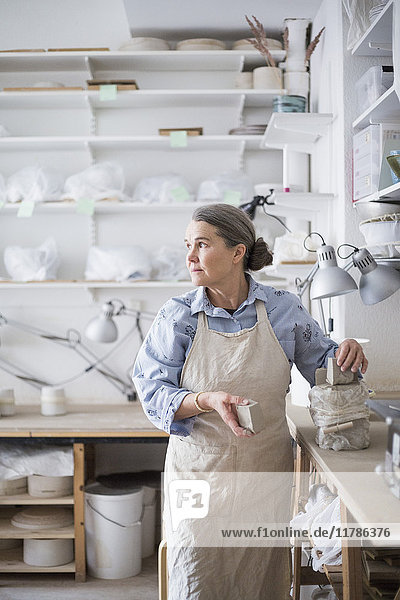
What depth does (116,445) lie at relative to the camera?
3.71 m

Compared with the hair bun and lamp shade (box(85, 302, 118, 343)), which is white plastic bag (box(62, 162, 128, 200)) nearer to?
lamp shade (box(85, 302, 118, 343))

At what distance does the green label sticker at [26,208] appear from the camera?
11.1ft

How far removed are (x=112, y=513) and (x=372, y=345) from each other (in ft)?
4.42

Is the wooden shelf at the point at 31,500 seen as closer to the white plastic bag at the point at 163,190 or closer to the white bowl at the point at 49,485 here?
the white bowl at the point at 49,485

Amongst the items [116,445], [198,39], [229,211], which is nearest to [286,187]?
[198,39]

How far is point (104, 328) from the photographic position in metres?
3.42

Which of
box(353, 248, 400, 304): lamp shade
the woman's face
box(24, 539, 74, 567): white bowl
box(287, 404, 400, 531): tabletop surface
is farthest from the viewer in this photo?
box(24, 539, 74, 567): white bowl

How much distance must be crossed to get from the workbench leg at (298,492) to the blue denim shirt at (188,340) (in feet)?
0.89

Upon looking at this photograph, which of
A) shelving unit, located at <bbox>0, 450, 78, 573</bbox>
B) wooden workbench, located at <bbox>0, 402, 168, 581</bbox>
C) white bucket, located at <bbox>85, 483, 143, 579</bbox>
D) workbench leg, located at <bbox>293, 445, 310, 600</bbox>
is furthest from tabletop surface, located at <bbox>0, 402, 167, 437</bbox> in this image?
workbench leg, located at <bbox>293, 445, 310, 600</bbox>

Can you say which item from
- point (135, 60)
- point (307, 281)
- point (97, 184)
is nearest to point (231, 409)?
point (307, 281)

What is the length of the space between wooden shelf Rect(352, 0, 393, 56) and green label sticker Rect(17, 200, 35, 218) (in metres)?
1.63

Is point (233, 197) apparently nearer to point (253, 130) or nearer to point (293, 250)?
point (253, 130)

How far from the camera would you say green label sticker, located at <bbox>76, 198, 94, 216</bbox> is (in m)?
3.39

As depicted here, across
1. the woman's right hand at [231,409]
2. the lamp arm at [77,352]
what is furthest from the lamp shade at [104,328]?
the woman's right hand at [231,409]
